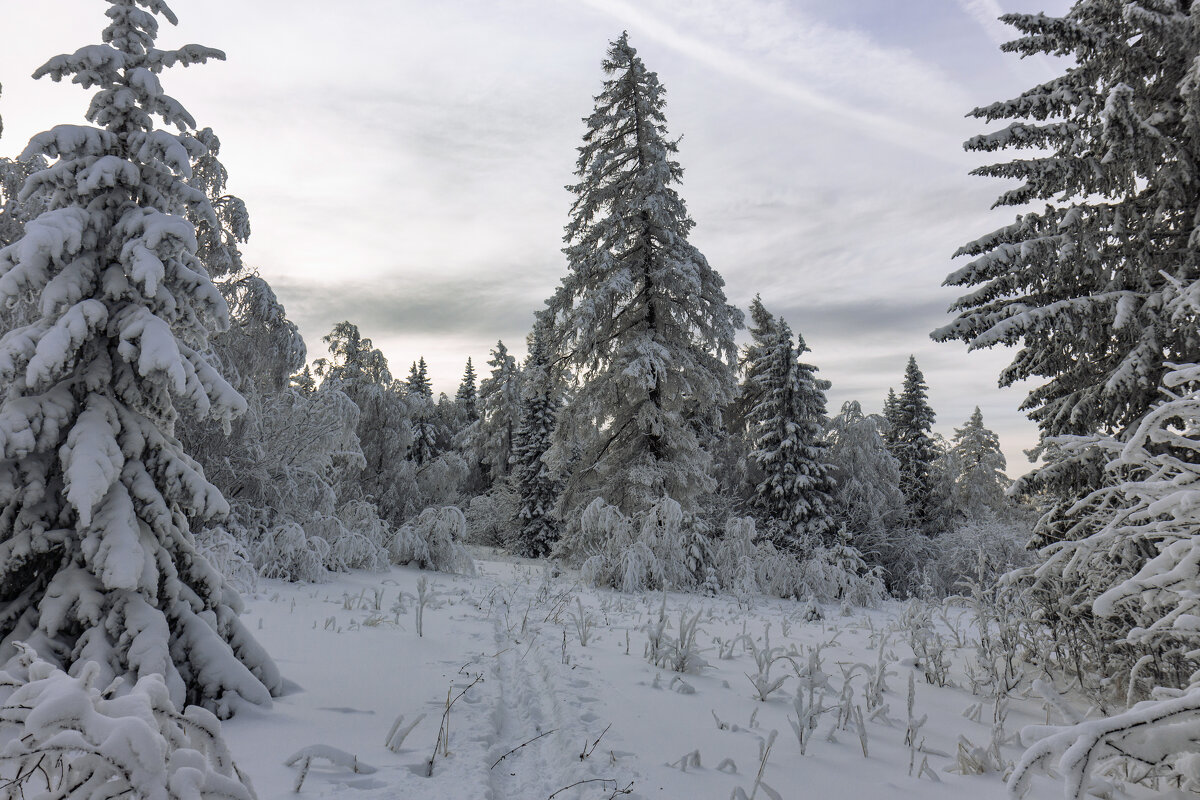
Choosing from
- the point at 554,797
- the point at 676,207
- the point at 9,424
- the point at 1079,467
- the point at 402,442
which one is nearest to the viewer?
the point at 554,797

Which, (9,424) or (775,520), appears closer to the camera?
(9,424)

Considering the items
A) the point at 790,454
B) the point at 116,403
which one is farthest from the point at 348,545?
the point at 790,454

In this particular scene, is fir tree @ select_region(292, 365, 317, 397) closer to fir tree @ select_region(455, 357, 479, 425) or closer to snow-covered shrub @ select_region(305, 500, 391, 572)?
snow-covered shrub @ select_region(305, 500, 391, 572)

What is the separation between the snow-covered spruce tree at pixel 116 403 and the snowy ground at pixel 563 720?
2.26ft

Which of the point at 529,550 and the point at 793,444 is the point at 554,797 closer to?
the point at 793,444

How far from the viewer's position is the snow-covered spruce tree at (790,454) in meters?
16.3

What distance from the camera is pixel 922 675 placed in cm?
554

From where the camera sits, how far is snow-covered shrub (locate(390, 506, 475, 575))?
12.8 m

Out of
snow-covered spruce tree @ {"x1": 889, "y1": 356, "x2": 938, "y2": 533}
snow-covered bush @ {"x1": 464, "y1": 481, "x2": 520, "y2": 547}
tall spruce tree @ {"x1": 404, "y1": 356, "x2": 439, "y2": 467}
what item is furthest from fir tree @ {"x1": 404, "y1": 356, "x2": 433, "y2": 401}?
snow-covered spruce tree @ {"x1": 889, "y1": 356, "x2": 938, "y2": 533}

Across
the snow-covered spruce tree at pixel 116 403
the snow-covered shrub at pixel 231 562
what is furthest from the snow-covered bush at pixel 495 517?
the snow-covered spruce tree at pixel 116 403

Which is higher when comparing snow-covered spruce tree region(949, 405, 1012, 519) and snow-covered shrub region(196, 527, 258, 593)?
snow-covered spruce tree region(949, 405, 1012, 519)

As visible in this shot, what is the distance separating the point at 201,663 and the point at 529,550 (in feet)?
80.8

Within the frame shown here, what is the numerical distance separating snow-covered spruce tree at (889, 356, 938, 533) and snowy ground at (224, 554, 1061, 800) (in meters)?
17.2

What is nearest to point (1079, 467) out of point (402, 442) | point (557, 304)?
point (557, 304)
